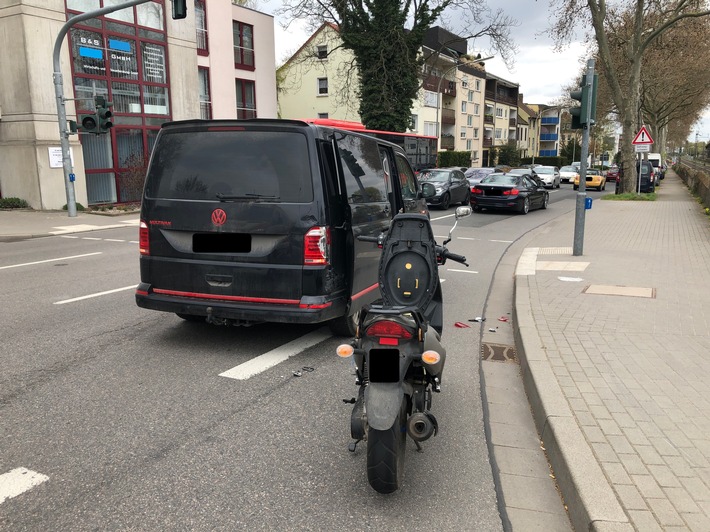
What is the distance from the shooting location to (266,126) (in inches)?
195

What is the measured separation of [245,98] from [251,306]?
3060cm

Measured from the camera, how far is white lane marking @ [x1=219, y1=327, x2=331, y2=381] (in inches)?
190

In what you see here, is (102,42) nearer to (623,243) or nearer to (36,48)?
(36,48)

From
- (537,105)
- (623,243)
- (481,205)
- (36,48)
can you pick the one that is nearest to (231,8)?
(36,48)

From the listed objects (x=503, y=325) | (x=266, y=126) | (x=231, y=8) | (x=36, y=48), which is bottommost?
(x=503, y=325)

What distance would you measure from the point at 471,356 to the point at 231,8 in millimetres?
29289

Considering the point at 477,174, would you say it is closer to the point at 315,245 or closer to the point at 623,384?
the point at 315,245

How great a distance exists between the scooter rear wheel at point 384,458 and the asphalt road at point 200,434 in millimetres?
158

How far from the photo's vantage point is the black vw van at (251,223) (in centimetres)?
489

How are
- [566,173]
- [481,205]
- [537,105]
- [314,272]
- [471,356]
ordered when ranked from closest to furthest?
[314,272] < [471,356] < [481,205] < [566,173] < [537,105]

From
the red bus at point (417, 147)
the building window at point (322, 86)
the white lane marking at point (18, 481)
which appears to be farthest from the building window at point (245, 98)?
the white lane marking at point (18, 481)

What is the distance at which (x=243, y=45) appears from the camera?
3288 cm

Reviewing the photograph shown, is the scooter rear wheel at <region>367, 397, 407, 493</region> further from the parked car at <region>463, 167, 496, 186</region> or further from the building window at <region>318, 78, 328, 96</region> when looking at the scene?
the building window at <region>318, 78, 328, 96</region>

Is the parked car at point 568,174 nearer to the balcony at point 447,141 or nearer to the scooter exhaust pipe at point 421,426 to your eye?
the balcony at point 447,141
